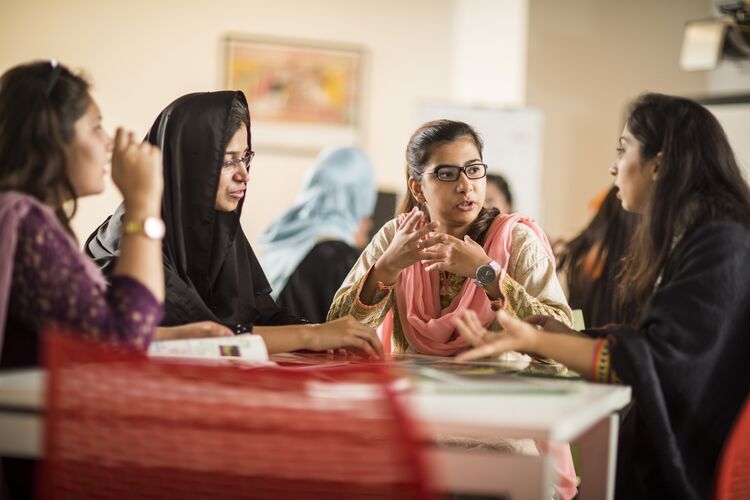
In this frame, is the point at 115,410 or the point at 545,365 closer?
the point at 115,410

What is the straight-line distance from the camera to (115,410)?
100cm

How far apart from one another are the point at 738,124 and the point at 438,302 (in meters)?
4.02

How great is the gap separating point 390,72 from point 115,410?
572cm

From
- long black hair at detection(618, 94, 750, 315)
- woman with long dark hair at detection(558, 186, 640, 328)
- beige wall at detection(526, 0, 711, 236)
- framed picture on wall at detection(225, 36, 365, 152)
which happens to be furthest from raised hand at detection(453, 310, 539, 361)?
framed picture on wall at detection(225, 36, 365, 152)

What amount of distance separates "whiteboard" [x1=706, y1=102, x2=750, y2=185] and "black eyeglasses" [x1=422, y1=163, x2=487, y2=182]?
12.2 ft

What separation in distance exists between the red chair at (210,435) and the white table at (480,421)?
0.20 metres

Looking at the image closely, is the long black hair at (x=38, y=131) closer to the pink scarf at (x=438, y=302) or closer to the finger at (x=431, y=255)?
the finger at (x=431, y=255)

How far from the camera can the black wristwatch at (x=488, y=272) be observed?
2023 millimetres

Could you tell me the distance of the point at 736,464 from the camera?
148 cm

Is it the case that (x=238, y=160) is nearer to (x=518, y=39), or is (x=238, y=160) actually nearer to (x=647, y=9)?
(x=518, y=39)

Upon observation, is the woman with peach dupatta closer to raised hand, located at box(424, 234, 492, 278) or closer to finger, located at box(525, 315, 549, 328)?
raised hand, located at box(424, 234, 492, 278)

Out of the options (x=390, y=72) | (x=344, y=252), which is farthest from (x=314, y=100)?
(x=344, y=252)

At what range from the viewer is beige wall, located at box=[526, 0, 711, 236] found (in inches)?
233

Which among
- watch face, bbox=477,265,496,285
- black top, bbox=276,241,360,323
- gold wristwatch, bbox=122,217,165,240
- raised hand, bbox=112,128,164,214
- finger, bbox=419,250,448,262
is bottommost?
black top, bbox=276,241,360,323
